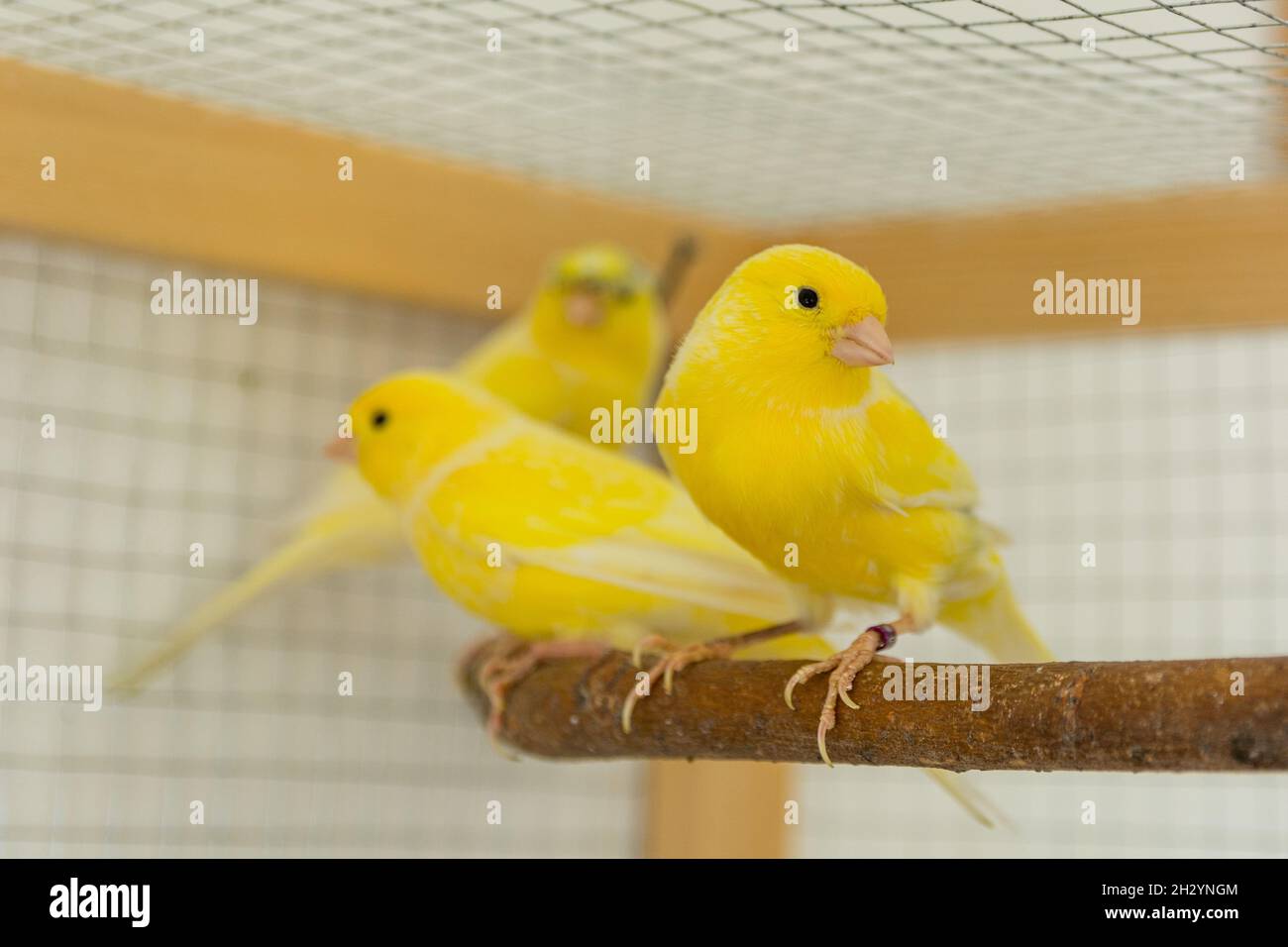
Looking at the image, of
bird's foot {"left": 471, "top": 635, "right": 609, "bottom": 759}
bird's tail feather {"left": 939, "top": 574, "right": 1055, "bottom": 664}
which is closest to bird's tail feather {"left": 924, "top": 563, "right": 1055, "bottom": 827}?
bird's tail feather {"left": 939, "top": 574, "right": 1055, "bottom": 664}

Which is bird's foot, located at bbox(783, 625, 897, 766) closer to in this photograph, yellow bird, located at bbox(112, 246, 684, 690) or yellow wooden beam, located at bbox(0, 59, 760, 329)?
yellow bird, located at bbox(112, 246, 684, 690)

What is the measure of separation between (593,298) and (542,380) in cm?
16

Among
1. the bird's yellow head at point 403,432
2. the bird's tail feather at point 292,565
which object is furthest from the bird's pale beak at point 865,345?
the bird's tail feather at point 292,565

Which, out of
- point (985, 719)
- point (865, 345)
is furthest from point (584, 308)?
point (985, 719)

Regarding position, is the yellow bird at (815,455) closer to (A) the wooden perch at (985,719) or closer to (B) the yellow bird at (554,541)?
(A) the wooden perch at (985,719)

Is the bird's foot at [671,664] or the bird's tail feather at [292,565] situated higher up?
the bird's tail feather at [292,565]

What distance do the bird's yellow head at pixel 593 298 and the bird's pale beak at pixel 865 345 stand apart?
79 cm

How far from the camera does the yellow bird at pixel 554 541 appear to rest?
58.2 inches

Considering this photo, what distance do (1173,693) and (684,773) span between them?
1422 mm

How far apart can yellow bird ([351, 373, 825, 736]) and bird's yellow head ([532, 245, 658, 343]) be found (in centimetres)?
29

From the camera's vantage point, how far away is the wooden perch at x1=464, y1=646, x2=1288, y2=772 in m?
0.93

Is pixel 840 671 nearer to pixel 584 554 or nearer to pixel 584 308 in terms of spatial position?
pixel 584 554
